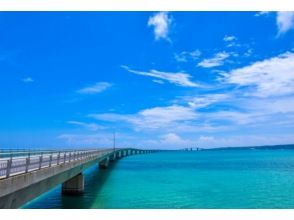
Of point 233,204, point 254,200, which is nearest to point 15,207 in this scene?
point 233,204

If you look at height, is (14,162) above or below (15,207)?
above

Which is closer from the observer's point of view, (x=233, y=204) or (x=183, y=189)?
(x=233, y=204)

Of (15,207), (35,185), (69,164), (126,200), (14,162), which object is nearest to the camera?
(15,207)

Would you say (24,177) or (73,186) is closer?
(24,177)

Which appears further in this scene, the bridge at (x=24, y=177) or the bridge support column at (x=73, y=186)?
the bridge support column at (x=73, y=186)

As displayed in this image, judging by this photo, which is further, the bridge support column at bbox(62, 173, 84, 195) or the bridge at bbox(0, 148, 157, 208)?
the bridge support column at bbox(62, 173, 84, 195)

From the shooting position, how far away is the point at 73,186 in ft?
111

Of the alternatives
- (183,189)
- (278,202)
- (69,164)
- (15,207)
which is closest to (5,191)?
(15,207)

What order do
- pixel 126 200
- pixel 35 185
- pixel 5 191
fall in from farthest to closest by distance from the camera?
pixel 126 200, pixel 35 185, pixel 5 191

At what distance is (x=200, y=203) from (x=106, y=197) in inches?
340

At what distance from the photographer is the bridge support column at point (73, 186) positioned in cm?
3350

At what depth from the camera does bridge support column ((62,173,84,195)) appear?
33500 mm

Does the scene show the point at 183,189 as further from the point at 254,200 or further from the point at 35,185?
the point at 35,185

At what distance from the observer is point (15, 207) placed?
1462 cm
